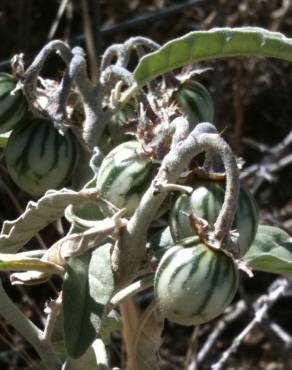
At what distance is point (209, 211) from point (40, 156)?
1.25 ft

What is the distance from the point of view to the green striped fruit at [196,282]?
1225 millimetres

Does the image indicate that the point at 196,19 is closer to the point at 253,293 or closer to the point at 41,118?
the point at 253,293

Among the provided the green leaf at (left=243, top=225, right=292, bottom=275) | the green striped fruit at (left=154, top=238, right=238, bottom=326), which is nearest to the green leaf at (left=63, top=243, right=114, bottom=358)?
the green striped fruit at (left=154, top=238, right=238, bottom=326)

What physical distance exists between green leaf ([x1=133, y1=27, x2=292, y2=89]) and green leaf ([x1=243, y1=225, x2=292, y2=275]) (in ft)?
1.11

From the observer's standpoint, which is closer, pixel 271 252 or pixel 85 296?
pixel 85 296

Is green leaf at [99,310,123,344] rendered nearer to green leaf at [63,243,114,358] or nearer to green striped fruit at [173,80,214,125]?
green leaf at [63,243,114,358]

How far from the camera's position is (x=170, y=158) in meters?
1.22

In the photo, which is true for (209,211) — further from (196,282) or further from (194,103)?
(194,103)

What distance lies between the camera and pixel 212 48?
5.15 ft

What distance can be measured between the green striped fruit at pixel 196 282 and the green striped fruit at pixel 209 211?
0.15 feet

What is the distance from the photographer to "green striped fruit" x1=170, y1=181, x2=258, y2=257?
1.28 metres

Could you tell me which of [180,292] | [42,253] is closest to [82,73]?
[42,253]

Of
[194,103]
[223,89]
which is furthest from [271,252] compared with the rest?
[223,89]

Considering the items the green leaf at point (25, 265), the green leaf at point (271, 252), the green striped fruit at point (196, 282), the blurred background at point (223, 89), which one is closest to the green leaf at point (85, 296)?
the green leaf at point (25, 265)
